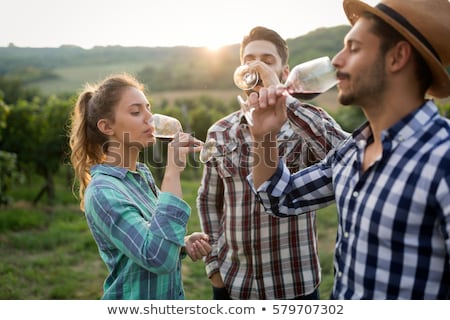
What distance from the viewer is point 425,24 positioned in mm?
1681

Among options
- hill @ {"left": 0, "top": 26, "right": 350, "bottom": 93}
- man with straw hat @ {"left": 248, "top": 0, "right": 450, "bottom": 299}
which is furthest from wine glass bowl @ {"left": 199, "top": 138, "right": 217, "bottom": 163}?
hill @ {"left": 0, "top": 26, "right": 350, "bottom": 93}

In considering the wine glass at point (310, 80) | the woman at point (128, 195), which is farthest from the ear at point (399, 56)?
the woman at point (128, 195)

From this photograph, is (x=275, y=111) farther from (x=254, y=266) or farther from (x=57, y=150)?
Result: (x=57, y=150)

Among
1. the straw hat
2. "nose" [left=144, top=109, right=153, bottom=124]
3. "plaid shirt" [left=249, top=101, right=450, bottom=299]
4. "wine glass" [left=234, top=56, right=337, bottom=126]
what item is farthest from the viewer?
"nose" [left=144, top=109, right=153, bottom=124]

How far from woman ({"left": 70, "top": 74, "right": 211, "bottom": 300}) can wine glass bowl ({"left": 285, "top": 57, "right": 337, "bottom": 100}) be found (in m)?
0.48


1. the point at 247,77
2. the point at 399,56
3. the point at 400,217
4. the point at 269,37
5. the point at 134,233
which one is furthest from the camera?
the point at 269,37

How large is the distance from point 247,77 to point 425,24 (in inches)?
45.3

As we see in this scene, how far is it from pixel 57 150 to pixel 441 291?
766 cm

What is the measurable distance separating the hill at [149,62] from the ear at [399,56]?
3.80m

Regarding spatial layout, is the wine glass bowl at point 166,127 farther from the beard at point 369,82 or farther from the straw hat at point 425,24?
the straw hat at point 425,24

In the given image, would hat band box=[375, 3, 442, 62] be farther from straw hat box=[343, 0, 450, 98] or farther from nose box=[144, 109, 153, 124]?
nose box=[144, 109, 153, 124]

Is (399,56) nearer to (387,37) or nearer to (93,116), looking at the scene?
(387,37)

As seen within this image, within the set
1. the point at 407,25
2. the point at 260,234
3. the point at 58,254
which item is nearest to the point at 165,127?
the point at 260,234

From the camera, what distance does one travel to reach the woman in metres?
2.02
